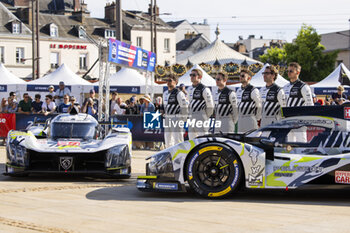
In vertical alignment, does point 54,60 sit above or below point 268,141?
above

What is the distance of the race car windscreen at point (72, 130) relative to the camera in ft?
37.0

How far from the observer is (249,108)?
416 inches

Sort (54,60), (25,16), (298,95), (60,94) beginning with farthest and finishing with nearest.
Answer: (25,16), (54,60), (60,94), (298,95)

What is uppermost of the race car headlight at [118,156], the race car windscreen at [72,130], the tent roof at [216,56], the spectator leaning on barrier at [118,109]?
the tent roof at [216,56]

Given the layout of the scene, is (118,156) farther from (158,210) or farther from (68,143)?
(158,210)

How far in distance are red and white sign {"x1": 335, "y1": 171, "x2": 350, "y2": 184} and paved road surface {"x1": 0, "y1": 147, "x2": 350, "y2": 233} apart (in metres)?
0.27

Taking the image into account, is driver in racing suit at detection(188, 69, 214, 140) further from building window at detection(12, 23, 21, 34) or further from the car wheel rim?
building window at detection(12, 23, 21, 34)

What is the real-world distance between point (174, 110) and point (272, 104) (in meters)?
1.89

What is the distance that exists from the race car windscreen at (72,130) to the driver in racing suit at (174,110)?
4.51 feet

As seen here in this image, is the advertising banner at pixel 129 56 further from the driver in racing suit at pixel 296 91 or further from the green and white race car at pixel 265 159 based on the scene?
the green and white race car at pixel 265 159

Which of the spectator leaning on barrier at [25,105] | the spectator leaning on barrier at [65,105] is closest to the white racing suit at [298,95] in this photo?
the spectator leaning on barrier at [65,105]

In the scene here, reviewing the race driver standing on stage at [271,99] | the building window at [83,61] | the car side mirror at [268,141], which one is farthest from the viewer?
the building window at [83,61]

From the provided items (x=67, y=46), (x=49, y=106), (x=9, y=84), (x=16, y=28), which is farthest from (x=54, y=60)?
(x=49, y=106)

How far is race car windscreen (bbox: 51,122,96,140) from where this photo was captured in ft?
37.0
